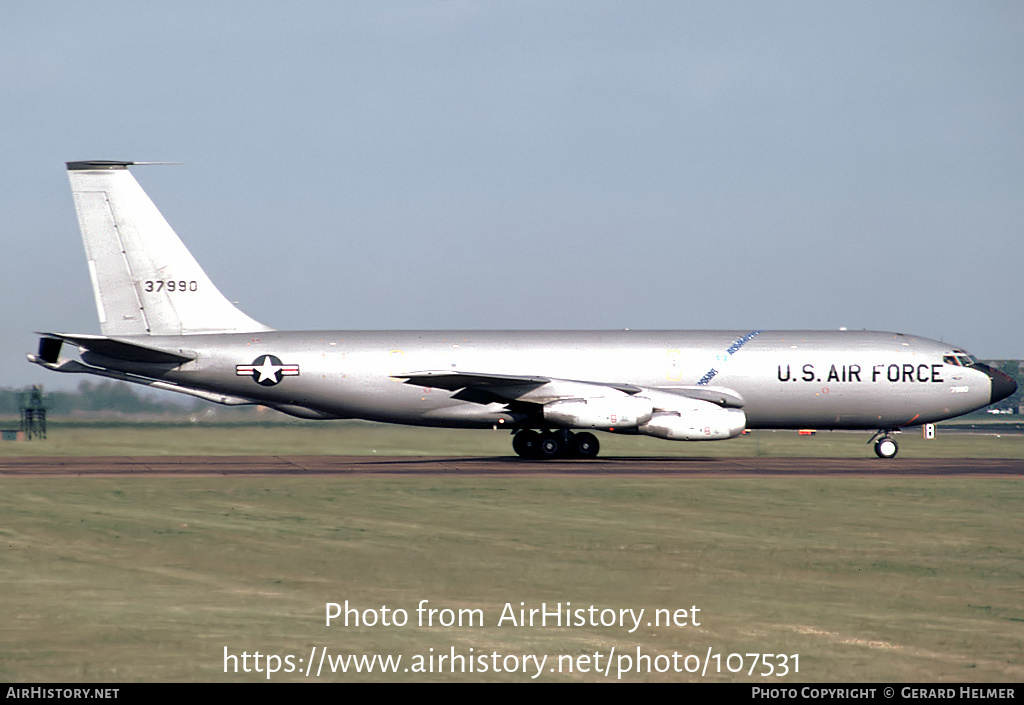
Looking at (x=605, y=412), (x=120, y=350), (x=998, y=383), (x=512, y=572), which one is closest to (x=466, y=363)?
(x=605, y=412)

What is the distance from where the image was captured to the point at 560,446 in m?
37.7

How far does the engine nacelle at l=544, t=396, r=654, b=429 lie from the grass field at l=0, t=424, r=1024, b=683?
8235mm

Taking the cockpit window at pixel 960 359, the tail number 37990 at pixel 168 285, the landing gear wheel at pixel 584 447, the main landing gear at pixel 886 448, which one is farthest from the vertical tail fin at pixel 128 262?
the cockpit window at pixel 960 359

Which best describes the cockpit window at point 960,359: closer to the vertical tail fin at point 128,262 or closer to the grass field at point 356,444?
the grass field at point 356,444

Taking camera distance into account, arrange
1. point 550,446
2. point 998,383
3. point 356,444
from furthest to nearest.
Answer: point 356,444 < point 998,383 < point 550,446

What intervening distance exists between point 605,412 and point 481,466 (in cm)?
485

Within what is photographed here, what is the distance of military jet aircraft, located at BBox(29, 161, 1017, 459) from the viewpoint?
3781 cm

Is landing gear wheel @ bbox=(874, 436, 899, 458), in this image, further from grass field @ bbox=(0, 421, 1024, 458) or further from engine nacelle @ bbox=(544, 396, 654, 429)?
engine nacelle @ bbox=(544, 396, 654, 429)

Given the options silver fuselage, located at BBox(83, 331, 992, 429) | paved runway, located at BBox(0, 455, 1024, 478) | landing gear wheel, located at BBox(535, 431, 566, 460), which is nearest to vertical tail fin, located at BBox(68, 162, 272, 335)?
silver fuselage, located at BBox(83, 331, 992, 429)

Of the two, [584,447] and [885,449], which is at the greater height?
[584,447]

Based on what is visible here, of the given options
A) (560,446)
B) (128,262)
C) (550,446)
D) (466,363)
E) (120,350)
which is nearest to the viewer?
(120,350)

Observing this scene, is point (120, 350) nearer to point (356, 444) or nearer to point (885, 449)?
point (356, 444)
